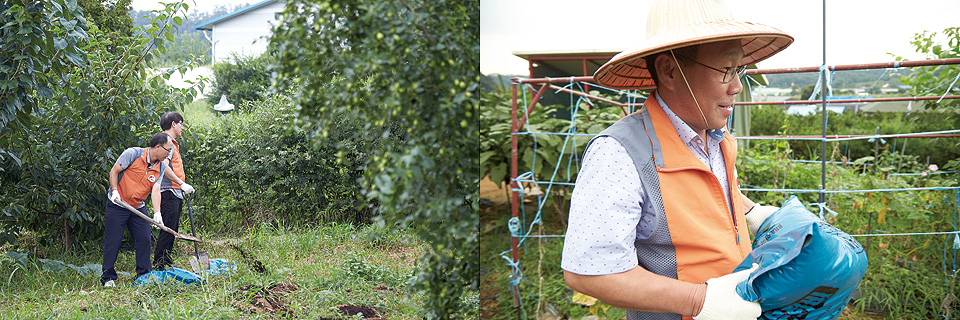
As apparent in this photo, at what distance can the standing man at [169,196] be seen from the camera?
399 centimetres

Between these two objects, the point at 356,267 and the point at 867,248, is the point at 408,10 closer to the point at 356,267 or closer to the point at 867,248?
the point at 356,267

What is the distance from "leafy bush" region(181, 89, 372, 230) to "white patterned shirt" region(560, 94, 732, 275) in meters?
4.04

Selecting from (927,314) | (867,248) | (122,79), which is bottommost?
(927,314)

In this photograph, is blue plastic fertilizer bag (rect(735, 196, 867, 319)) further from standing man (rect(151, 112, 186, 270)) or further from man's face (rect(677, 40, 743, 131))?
standing man (rect(151, 112, 186, 270))

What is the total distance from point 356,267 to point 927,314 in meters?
3.40

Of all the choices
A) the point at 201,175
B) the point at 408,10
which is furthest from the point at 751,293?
the point at 201,175

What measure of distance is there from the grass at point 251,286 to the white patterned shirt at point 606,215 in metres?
1.27

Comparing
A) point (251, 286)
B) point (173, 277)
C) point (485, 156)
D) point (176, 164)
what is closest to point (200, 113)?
point (176, 164)

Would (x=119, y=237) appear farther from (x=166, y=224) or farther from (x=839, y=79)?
(x=839, y=79)

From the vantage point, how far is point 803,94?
23.9 ft

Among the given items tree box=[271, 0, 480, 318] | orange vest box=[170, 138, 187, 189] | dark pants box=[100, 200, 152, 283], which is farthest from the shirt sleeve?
orange vest box=[170, 138, 187, 189]

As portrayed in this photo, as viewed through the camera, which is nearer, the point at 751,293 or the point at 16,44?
the point at 751,293

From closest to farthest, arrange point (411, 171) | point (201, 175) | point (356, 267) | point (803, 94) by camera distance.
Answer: point (411, 171) < point (356, 267) < point (201, 175) < point (803, 94)

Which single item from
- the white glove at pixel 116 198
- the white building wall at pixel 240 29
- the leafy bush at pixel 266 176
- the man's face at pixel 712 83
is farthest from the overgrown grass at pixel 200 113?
the man's face at pixel 712 83
